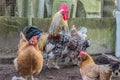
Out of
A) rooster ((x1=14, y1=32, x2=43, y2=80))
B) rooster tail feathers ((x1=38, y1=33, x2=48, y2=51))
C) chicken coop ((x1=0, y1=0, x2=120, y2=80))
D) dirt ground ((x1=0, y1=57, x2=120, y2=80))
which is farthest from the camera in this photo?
chicken coop ((x1=0, y1=0, x2=120, y2=80))

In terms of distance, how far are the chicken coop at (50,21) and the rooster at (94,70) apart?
3.94 feet

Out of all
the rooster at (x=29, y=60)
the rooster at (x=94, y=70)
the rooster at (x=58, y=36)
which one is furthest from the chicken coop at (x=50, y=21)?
the rooster at (x=94, y=70)

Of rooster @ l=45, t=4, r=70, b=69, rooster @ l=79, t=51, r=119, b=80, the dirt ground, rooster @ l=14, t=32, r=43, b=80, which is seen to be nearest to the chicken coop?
the dirt ground

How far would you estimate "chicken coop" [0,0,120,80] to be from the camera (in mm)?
8586

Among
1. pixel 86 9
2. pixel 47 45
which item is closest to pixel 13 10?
pixel 86 9

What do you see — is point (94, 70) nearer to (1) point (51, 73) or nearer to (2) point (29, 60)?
(2) point (29, 60)

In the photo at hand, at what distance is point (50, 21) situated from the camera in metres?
8.72

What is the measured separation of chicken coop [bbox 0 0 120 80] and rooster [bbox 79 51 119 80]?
120 cm

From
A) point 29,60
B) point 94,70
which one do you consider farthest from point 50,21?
point 94,70

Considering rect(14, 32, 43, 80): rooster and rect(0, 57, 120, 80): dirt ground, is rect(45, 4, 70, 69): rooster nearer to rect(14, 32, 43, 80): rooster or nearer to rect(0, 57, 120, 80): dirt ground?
rect(0, 57, 120, 80): dirt ground

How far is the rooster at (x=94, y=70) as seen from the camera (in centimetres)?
551

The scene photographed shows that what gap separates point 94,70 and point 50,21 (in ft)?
10.6

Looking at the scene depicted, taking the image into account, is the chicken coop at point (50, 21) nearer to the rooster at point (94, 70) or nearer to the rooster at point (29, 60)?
the rooster at point (29, 60)

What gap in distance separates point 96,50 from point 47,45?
2.10m
